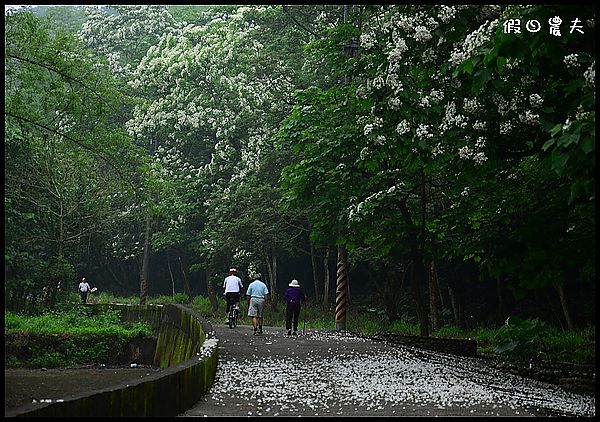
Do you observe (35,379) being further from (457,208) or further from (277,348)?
(457,208)

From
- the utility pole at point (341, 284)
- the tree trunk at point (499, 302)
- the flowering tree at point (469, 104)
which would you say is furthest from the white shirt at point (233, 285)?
the flowering tree at point (469, 104)

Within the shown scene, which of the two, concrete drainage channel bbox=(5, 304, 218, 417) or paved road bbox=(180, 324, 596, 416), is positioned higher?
concrete drainage channel bbox=(5, 304, 218, 417)

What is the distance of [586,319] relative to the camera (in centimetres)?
2559

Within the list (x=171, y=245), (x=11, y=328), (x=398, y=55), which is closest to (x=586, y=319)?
(x=398, y=55)

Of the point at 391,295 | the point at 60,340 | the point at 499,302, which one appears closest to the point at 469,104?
the point at 60,340

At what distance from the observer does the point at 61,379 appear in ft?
74.8

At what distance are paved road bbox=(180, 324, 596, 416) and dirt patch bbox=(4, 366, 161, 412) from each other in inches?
181

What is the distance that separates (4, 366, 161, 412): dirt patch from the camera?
63.8ft

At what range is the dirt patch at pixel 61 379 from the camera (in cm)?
1944

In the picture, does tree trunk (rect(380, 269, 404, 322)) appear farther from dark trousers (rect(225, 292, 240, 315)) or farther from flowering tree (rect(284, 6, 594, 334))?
flowering tree (rect(284, 6, 594, 334))

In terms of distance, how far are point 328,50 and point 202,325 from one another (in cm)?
672

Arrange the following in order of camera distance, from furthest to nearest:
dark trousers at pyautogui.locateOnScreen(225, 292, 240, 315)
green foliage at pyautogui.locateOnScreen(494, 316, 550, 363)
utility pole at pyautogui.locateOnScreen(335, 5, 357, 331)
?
utility pole at pyautogui.locateOnScreen(335, 5, 357, 331) → dark trousers at pyautogui.locateOnScreen(225, 292, 240, 315) → green foliage at pyautogui.locateOnScreen(494, 316, 550, 363)

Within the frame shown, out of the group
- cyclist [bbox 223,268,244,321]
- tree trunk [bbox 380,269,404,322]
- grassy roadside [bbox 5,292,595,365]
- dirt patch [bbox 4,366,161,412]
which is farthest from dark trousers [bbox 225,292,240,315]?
tree trunk [bbox 380,269,404,322]

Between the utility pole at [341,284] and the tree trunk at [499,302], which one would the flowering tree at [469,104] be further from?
the tree trunk at [499,302]
